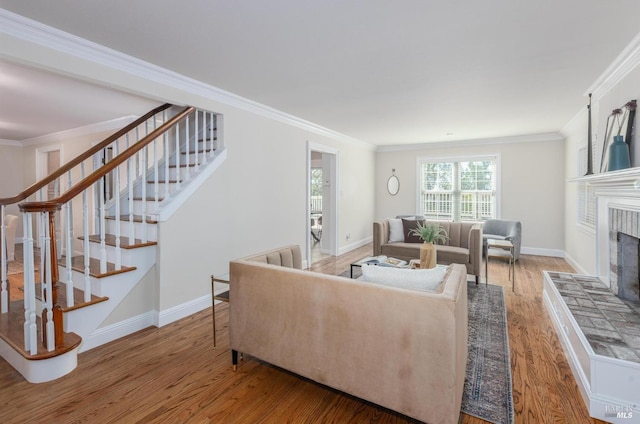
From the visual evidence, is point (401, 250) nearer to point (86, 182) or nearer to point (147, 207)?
point (147, 207)

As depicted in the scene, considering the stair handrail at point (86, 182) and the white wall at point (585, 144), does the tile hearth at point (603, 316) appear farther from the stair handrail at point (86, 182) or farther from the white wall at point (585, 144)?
the stair handrail at point (86, 182)

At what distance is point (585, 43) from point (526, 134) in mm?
4196

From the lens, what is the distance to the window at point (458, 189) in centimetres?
675

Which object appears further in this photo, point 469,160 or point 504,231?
point 469,160

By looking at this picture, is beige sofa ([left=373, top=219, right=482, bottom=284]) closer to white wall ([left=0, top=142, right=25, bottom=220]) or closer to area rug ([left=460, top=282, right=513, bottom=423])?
area rug ([left=460, top=282, right=513, bottom=423])

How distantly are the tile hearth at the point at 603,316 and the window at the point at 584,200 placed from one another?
1.57m

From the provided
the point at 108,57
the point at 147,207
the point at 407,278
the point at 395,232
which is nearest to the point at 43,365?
the point at 147,207

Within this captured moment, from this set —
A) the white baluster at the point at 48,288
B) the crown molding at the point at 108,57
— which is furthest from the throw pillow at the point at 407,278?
the crown molding at the point at 108,57

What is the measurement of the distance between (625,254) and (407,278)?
8.01ft

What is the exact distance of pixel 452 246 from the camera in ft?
16.0

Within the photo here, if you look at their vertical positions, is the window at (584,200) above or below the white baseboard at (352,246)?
above

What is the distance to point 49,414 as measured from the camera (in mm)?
1851

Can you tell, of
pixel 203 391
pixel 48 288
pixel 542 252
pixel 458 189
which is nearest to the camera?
pixel 203 391

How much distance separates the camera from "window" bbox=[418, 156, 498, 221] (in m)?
6.75
